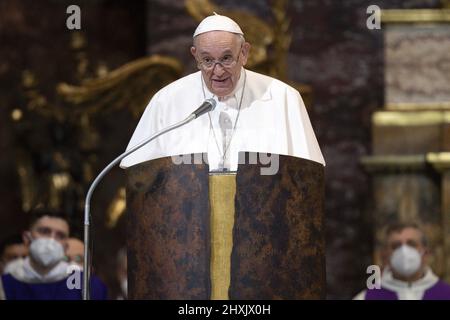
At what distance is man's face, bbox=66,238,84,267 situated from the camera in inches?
370

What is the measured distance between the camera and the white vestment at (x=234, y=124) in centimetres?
707

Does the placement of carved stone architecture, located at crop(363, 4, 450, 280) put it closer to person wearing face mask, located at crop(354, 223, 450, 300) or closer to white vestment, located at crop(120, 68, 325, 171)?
person wearing face mask, located at crop(354, 223, 450, 300)

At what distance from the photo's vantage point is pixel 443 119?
1069 cm

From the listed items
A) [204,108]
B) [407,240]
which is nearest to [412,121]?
[407,240]

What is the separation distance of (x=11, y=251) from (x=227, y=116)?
3.20m

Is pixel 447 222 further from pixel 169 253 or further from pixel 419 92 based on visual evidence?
pixel 169 253

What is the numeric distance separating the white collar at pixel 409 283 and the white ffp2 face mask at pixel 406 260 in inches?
2.5

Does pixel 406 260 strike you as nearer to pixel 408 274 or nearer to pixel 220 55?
pixel 408 274

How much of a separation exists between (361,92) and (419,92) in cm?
83

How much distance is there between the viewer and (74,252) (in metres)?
9.43

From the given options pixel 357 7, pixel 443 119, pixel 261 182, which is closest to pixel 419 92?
pixel 443 119

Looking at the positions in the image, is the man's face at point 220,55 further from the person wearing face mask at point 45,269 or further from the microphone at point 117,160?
the person wearing face mask at point 45,269

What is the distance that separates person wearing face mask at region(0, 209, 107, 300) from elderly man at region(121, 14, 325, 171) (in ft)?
7.50

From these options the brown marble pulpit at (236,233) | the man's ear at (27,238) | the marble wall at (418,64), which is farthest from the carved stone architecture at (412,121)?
the brown marble pulpit at (236,233)
